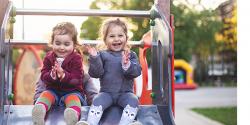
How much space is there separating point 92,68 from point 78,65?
0.12m

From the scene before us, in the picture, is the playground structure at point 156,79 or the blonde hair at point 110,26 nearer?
Result: the playground structure at point 156,79

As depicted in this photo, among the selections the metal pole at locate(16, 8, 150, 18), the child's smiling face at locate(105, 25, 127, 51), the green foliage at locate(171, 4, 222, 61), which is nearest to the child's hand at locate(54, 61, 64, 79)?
the child's smiling face at locate(105, 25, 127, 51)

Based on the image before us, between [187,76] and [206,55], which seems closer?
[187,76]

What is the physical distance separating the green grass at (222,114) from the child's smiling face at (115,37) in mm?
3666

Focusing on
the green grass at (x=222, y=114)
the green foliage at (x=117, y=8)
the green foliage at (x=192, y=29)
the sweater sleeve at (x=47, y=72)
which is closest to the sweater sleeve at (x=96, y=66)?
the sweater sleeve at (x=47, y=72)

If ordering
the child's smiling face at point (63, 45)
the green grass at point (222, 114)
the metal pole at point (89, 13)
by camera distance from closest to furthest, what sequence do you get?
the child's smiling face at point (63, 45) < the metal pole at point (89, 13) < the green grass at point (222, 114)

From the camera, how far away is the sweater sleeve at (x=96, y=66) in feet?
8.71

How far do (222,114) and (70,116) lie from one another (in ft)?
16.6

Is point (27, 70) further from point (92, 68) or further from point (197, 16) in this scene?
point (197, 16)

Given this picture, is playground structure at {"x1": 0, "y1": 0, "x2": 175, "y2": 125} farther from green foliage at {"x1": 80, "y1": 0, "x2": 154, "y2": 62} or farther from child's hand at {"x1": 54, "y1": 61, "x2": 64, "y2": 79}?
green foliage at {"x1": 80, "y1": 0, "x2": 154, "y2": 62}

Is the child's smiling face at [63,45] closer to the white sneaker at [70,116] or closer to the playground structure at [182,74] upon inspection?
the white sneaker at [70,116]
